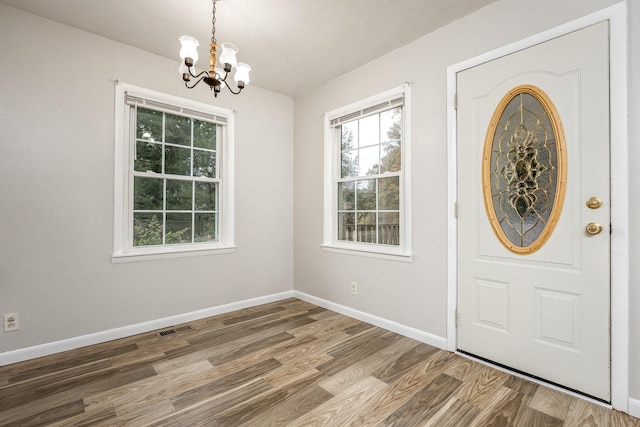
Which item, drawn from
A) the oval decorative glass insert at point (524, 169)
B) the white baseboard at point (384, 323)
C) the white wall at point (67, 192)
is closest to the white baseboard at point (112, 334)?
the white wall at point (67, 192)

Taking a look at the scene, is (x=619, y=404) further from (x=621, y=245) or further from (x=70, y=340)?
(x=70, y=340)

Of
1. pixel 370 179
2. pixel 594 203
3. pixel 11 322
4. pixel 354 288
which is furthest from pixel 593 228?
pixel 11 322

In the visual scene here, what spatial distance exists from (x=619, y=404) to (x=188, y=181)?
12.4ft

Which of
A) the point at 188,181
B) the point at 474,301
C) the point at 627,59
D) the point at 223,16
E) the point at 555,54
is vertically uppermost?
the point at 223,16

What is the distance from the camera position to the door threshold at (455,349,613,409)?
185 centimetres

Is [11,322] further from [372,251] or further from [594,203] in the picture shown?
[594,203]

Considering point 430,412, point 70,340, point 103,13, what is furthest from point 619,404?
point 103,13

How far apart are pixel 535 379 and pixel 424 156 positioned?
1.82 meters

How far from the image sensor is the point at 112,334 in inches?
110

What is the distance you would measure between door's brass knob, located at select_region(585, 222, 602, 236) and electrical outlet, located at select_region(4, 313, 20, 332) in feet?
13.3

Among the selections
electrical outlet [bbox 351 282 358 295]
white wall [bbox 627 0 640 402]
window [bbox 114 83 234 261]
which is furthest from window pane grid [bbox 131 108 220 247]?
white wall [bbox 627 0 640 402]

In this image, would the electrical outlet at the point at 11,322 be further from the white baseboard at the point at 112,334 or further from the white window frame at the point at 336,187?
the white window frame at the point at 336,187

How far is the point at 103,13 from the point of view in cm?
242

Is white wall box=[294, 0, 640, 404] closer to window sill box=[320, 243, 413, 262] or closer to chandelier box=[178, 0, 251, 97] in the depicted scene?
window sill box=[320, 243, 413, 262]
